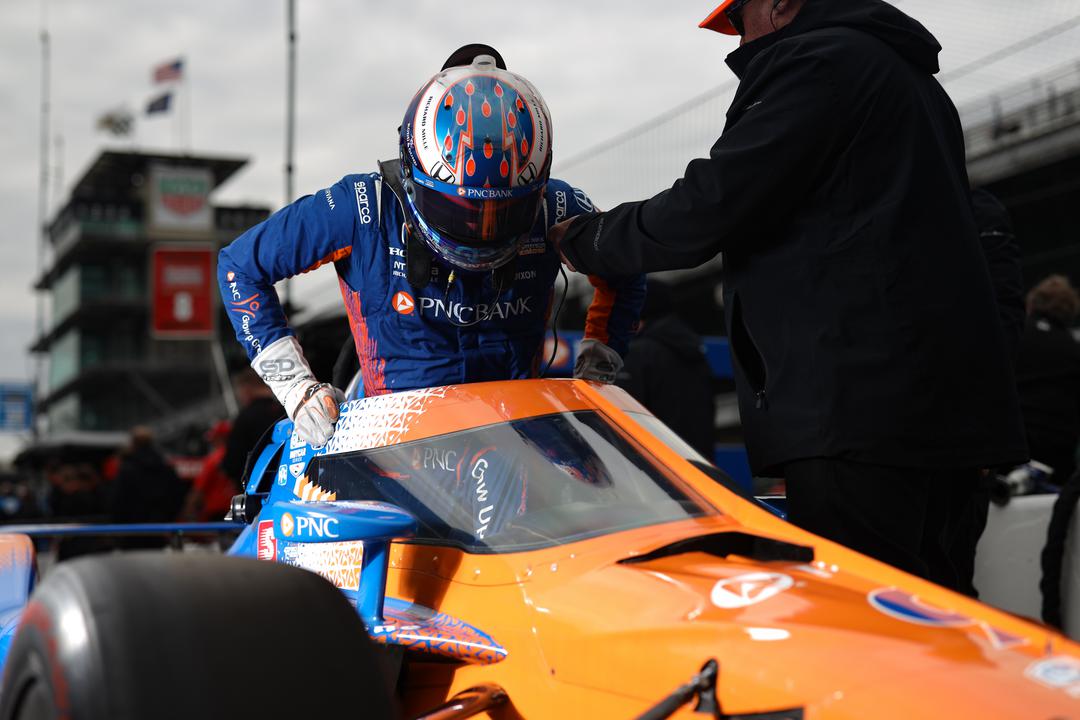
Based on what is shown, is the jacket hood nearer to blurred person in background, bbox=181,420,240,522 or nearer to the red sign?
blurred person in background, bbox=181,420,240,522

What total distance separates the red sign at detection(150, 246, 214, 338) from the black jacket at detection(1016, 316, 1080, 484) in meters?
10.1

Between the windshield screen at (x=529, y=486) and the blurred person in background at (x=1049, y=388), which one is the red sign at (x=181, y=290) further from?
the windshield screen at (x=529, y=486)

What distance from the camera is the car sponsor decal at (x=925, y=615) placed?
1693mm

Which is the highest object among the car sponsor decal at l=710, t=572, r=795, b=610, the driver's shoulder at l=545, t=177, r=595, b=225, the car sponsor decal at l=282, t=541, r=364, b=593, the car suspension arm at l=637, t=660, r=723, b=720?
the driver's shoulder at l=545, t=177, r=595, b=225

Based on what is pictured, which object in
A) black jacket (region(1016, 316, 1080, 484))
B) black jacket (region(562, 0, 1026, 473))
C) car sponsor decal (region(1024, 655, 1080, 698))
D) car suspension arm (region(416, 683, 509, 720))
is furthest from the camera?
black jacket (region(1016, 316, 1080, 484))

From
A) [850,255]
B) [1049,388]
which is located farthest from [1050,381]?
[850,255]

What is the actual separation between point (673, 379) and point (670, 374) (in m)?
0.03

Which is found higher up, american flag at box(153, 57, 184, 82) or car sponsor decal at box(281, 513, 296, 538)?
american flag at box(153, 57, 184, 82)

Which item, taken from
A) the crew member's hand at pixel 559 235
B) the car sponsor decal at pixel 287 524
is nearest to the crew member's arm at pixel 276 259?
the crew member's hand at pixel 559 235

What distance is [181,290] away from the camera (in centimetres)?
1384

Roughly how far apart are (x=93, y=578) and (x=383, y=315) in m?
1.48

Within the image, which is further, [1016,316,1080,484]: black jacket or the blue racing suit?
[1016,316,1080,484]: black jacket

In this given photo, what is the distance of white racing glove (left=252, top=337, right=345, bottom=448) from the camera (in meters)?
2.89

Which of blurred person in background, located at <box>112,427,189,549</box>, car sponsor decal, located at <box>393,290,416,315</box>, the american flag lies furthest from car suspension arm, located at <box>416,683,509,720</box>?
the american flag
